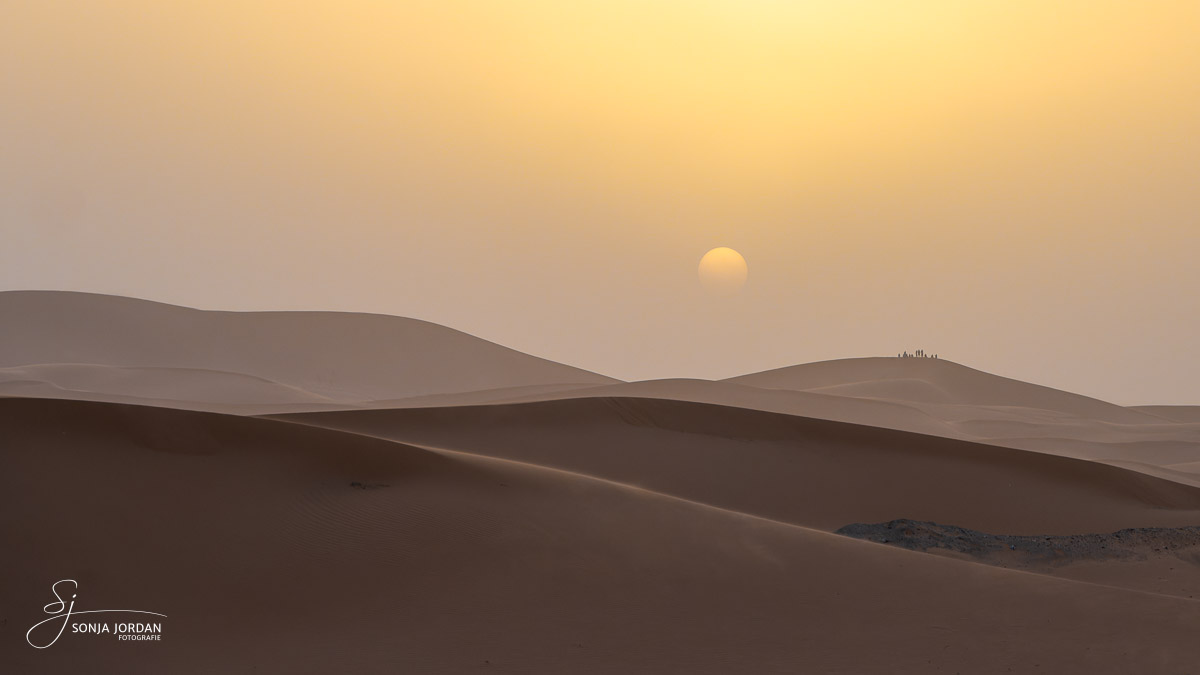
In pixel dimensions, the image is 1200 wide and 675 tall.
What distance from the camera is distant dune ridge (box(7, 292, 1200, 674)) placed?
30.1ft

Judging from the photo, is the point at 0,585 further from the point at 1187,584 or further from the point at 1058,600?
the point at 1187,584

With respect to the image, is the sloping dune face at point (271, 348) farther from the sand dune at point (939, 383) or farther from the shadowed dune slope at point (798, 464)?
the shadowed dune slope at point (798, 464)

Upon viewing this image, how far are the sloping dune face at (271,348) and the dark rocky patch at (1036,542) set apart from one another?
38.0m

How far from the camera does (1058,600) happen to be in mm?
10484

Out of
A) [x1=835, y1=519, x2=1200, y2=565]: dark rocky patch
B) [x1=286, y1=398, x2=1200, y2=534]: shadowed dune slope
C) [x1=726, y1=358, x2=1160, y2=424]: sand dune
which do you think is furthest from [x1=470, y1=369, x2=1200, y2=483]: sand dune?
[x1=726, y1=358, x2=1160, y2=424]: sand dune

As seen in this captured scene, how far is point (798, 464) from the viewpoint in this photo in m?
19.9

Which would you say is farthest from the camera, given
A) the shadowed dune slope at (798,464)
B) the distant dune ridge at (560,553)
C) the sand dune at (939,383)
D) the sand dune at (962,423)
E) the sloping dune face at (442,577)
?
the sand dune at (939,383)

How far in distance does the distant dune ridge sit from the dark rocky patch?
57 mm

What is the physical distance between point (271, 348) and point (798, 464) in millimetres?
57107

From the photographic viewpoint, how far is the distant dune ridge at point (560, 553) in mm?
9188

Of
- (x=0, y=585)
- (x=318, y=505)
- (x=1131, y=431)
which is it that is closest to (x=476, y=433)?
(x=318, y=505)

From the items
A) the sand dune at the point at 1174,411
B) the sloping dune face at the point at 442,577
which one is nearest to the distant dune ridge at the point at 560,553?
the sloping dune face at the point at 442,577
